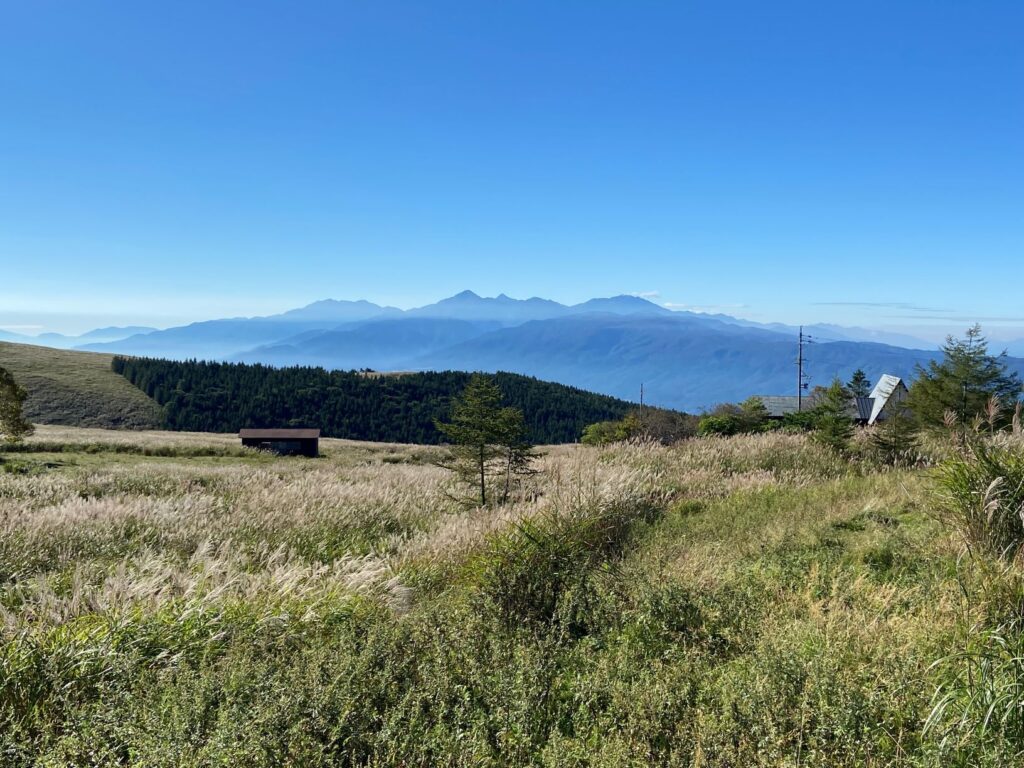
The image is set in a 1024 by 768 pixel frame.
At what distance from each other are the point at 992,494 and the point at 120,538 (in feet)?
31.5

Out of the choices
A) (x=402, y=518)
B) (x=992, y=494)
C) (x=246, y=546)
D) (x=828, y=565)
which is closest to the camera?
(x=992, y=494)

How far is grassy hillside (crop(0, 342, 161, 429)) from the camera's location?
87144 millimetres

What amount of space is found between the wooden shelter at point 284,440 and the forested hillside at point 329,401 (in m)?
63.7

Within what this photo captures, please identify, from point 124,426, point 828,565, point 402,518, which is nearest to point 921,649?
point 828,565

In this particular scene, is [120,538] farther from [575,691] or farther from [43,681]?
[575,691]

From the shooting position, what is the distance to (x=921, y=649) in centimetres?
389

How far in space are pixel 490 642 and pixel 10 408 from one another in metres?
37.6

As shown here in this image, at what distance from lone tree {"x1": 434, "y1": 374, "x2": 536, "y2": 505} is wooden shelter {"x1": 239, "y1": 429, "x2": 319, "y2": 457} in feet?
137

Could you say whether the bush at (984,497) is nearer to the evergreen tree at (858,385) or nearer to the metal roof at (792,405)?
the metal roof at (792,405)

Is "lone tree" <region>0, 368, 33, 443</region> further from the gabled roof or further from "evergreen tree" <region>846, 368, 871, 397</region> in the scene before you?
"evergreen tree" <region>846, 368, 871, 397</region>

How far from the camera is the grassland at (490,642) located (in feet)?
9.82

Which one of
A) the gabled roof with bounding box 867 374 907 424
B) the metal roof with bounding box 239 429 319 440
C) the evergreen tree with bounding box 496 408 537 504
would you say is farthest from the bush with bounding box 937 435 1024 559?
the metal roof with bounding box 239 429 319 440

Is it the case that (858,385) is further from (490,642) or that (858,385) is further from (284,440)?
(490,642)

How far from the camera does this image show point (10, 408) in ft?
100
